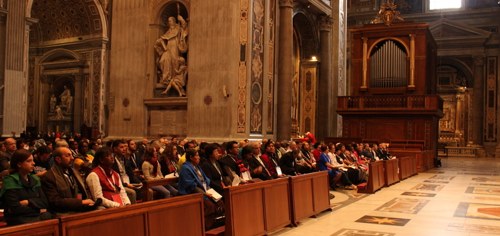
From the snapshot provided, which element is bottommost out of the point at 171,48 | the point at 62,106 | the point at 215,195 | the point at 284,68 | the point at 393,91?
the point at 215,195

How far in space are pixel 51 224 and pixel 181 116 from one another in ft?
45.4

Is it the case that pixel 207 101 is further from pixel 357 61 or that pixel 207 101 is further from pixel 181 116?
pixel 357 61

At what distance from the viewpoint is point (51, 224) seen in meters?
4.16

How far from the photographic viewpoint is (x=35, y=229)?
4.01 meters

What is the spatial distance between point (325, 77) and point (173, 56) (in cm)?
909

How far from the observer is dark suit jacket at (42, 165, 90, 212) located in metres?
5.65

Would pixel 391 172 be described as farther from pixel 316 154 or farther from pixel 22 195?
pixel 22 195

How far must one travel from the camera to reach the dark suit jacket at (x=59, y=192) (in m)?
5.65

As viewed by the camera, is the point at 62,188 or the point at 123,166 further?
the point at 123,166

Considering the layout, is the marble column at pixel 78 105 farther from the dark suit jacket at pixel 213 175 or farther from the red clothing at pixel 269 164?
the dark suit jacket at pixel 213 175

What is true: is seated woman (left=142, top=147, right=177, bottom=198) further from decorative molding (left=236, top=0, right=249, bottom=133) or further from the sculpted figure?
the sculpted figure

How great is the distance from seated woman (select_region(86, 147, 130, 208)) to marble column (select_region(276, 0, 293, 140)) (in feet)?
45.6

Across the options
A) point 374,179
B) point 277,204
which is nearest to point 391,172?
point 374,179

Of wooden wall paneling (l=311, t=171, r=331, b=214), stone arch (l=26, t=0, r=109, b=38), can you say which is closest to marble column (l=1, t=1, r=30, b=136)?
stone arch (l=26, t=0, r=109, b=38)
